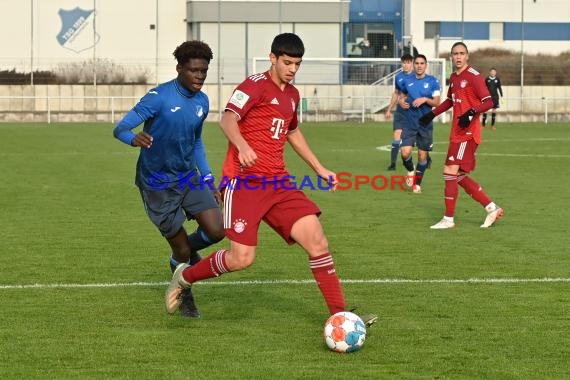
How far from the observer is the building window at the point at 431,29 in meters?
57.3

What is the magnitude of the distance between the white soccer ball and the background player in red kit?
28 cm

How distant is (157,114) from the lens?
8445 mm

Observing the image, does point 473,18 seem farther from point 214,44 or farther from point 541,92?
point 214,44

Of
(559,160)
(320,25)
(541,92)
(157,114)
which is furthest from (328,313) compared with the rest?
(320,25)

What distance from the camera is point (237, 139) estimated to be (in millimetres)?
7371

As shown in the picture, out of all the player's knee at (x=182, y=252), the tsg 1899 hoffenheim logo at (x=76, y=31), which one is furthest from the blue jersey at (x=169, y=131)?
the tsg 1899 hoffenheim logo at (x=76, y=31)

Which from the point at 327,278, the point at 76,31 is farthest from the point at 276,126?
the point at 76,31

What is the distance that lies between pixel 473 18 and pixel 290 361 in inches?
2053

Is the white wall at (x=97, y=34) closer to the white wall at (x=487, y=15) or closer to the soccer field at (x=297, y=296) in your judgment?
the white wall at (x=487, y=15)

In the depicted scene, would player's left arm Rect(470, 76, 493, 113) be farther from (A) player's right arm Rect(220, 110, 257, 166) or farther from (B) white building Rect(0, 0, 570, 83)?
(B) white building Rect(0, 0, 570, 83)

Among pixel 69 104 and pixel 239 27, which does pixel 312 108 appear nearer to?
pixel 239 27

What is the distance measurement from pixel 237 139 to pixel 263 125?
0.44 meters

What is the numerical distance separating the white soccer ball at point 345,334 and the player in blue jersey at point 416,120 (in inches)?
462

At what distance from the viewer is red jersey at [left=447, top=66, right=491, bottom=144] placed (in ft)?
45.3
